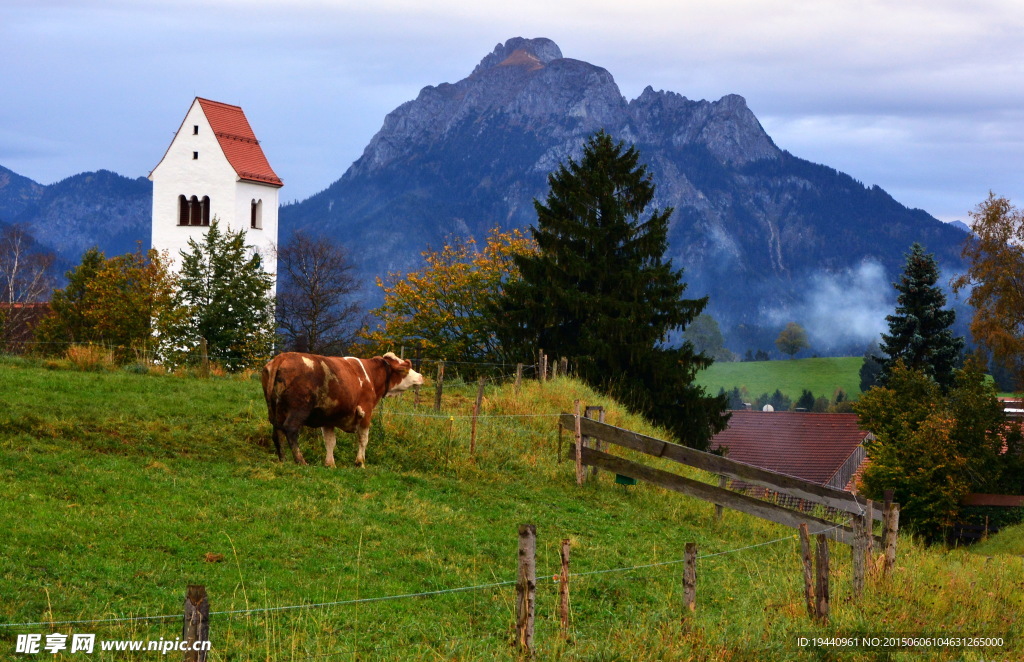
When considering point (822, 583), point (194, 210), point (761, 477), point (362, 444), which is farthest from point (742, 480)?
point (194, 210)

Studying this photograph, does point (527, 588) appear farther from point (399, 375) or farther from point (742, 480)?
point (399, 375)

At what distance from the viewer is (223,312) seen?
4756 centimetres

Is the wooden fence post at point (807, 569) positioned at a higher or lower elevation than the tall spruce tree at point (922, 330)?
lower

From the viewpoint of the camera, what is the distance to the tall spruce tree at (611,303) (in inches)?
1490

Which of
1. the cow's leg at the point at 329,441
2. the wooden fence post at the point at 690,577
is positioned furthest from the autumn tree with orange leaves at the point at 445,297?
the wooden fence post at the point at 690,577

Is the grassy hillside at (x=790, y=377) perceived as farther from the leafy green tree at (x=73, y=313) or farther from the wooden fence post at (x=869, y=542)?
the wooden fence post at (x=869, y=542)

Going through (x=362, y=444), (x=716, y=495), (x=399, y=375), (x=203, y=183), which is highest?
(x=203, y=183)

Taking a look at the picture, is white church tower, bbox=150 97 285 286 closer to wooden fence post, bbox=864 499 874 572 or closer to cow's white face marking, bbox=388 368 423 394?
cow's white face marking, bbox=388 368 423 394

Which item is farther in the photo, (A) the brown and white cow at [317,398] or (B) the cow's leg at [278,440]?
(A) the brown and white cow at [317,398]

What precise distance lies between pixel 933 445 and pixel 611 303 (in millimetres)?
13781

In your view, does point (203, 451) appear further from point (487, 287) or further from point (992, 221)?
point (992, 221)

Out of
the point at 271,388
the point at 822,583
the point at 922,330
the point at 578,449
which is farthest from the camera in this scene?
the point at 922,330

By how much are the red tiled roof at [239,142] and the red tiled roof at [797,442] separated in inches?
1418

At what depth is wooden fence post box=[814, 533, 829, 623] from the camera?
1067 cm
